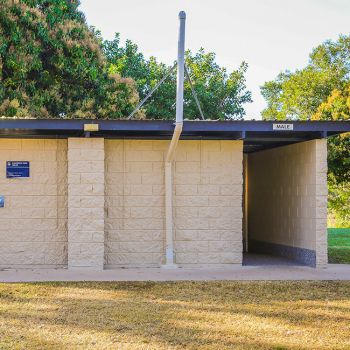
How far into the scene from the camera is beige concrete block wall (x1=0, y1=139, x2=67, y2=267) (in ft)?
38.7

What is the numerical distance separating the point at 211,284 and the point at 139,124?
2843mm

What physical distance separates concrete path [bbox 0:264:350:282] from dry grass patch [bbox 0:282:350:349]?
52cm

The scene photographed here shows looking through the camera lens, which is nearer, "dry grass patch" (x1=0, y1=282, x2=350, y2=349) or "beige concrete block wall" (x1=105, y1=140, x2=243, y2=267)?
"dry grass patch" (x1=0, y1=282, x2=350, y2=349)

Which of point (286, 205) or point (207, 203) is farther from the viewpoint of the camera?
point (286, 205)

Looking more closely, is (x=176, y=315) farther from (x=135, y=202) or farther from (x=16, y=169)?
(x=16, y=169)

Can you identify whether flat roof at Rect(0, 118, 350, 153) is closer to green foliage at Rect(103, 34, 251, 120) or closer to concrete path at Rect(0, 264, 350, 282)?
concrete path at Rect(0, 264, 350, 282)

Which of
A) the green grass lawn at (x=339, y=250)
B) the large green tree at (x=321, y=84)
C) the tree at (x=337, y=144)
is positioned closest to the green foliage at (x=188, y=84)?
the large green tree at (x=321, y=84)

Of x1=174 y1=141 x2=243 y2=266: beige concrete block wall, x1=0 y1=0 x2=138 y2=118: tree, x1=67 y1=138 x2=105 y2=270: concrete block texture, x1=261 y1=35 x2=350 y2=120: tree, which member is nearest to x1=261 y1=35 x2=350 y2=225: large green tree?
x1=261 y1=35 x2=350 y2=120: tree

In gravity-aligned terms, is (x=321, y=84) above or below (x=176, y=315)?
above

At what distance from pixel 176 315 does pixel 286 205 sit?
624 centimetres

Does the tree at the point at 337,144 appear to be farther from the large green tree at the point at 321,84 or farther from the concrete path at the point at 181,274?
the concrete path at the point at 181,274

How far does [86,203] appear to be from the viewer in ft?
38.0

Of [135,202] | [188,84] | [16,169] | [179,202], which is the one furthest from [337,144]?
[188,84]

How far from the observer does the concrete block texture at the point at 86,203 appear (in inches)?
456
